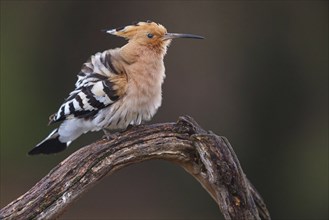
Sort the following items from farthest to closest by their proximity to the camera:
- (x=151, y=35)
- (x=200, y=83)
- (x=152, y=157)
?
(x=200, y=83) → (x=151, y=35) → (x=152, y=157)

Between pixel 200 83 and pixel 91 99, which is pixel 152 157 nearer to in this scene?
pixel 91 99

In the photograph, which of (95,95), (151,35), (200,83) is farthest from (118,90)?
(200,83)

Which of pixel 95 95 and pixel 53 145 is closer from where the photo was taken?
pixel 95 95

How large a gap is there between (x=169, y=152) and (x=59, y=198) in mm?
366

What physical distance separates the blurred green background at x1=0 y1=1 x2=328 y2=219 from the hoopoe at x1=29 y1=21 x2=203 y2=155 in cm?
235

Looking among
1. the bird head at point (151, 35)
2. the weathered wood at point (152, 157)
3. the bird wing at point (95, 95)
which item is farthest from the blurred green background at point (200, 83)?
the weathered wood at point (152, 157)

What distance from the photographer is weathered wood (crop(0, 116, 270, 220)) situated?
2.38 metres

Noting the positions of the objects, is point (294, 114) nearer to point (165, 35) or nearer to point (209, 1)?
point (209, 1)

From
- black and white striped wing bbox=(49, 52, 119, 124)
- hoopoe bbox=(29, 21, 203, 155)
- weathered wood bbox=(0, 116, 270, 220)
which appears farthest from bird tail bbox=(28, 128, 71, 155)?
weathered wood bbox=(0, 116, 270, 220)

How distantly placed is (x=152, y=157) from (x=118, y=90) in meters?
0.31

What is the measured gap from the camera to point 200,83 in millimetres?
5289

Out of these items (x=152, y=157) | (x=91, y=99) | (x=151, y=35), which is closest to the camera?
(x=152, y=157)

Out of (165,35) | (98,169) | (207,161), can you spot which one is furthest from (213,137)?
(165,35)

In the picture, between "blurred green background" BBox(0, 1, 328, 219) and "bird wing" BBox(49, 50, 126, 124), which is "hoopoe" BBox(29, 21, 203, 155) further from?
"blurred green background" BBox(0, 1, 328, 219)
